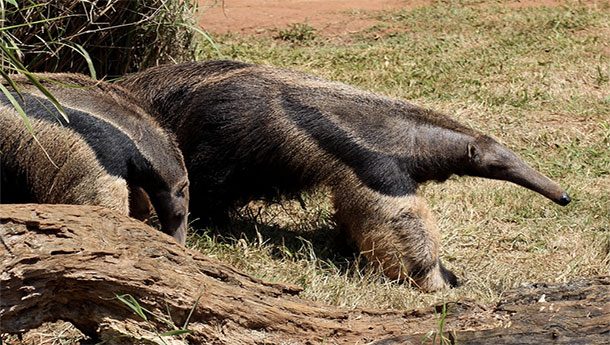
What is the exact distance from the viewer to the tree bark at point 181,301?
A: 165 inches

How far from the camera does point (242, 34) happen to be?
43.0 feet

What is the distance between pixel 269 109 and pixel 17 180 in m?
1.83

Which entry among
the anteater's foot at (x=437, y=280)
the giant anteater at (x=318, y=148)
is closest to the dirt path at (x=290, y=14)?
the giant anteater at (x=318, y=148)

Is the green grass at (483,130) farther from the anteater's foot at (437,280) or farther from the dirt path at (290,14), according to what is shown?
the dirt path at (290,14)

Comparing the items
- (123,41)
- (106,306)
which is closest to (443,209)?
(123,41)

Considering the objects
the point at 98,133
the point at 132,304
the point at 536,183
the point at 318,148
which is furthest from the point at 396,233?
the point at 132,304

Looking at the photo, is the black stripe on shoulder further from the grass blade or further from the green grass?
the grass blade

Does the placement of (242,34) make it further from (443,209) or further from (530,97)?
(443,209)

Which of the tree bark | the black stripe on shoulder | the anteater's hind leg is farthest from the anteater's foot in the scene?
the black stripe on shoulder

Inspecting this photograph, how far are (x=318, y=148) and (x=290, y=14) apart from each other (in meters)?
7.48

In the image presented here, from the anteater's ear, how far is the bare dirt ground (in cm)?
637

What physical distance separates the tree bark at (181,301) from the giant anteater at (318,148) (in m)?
2.16

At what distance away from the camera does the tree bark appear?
4.18 meters

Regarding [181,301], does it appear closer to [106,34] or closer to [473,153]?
[473,153]
